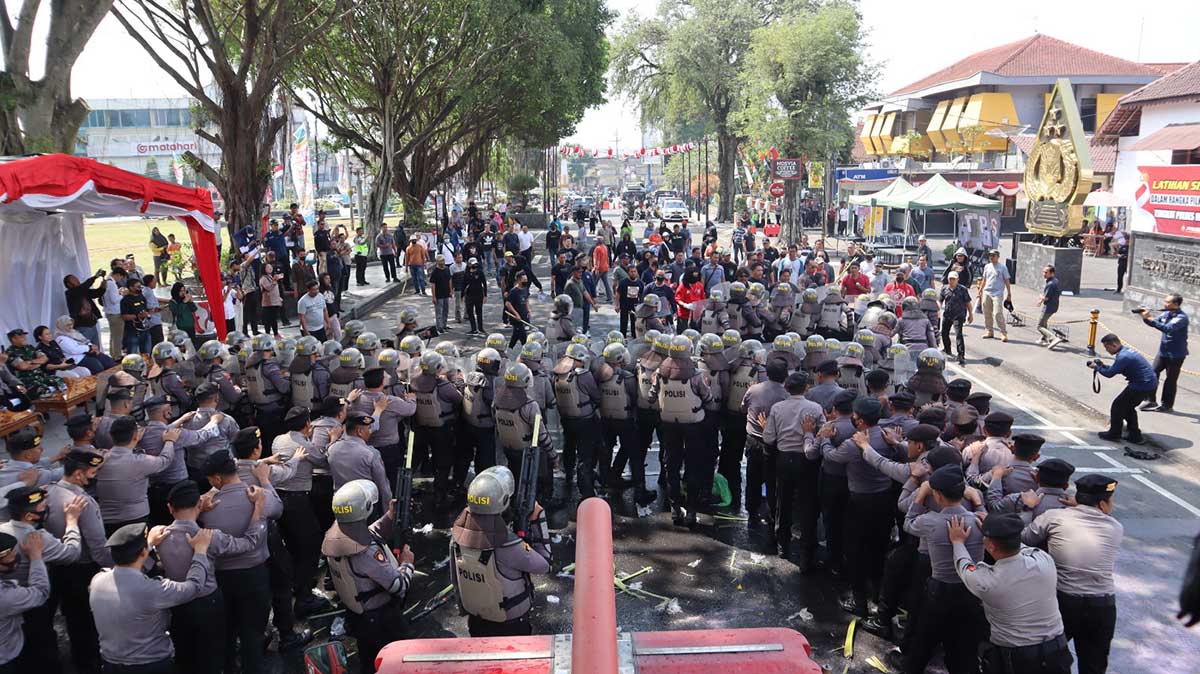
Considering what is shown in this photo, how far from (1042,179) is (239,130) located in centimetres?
2113

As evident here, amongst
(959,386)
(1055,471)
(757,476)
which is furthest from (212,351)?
(1055,471)

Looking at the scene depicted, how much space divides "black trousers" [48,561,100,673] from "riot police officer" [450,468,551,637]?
2853 millimetres

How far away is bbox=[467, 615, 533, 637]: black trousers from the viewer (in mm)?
5207

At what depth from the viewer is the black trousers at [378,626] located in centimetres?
539

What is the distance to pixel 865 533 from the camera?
273 inches

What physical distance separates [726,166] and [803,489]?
51528 mm

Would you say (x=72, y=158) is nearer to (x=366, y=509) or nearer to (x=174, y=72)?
(x=174, y=72)

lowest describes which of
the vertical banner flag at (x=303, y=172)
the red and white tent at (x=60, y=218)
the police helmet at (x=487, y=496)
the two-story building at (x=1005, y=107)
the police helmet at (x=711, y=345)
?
the police helmet at (x=487, y=496)

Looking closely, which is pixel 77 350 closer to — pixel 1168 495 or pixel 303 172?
pixel 1168 495

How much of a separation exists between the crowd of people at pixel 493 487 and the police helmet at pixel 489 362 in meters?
0.06

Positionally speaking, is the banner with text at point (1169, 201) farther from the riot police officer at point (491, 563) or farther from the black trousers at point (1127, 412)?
the riot police officer at point (491, 563)

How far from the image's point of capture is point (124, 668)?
487 centimetres

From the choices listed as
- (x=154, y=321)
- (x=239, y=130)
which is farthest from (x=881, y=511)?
(x=239, y=130)

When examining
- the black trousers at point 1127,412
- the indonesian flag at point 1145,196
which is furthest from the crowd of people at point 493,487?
the indonesian flag at point 1145,196
